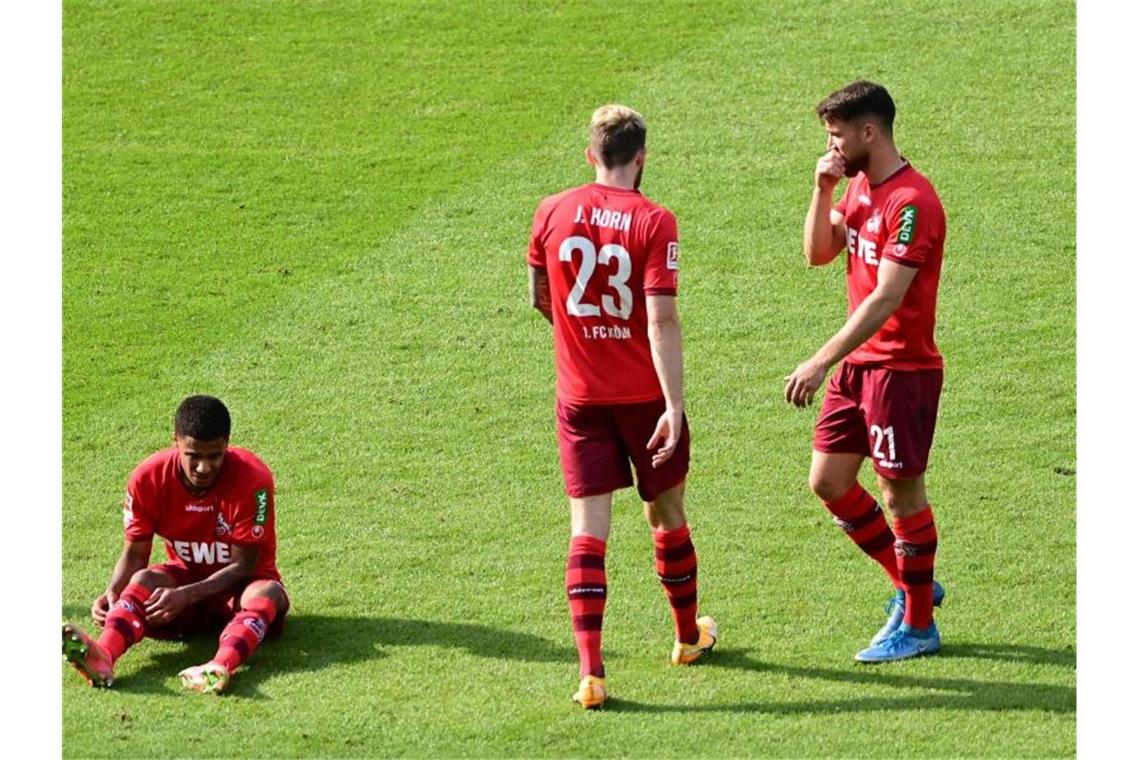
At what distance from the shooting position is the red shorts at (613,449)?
7031 mm

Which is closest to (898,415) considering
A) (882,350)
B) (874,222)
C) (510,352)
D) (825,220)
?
Answer: (882,350)

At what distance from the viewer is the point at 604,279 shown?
270 inches

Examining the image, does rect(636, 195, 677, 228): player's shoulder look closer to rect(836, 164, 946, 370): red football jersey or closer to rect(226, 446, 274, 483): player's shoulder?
rect(836, 164, 946, 370): red football jersey

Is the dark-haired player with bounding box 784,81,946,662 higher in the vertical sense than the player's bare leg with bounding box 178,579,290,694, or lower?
higher

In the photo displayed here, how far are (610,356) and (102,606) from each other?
2387 mm

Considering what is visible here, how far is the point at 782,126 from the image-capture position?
13797 mm

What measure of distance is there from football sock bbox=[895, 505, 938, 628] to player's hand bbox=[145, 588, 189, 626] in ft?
9.28

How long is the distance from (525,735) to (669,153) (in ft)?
24.4

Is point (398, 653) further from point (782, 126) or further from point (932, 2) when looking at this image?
point (932, 2)

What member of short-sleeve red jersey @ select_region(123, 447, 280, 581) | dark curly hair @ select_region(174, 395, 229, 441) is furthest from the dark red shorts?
dark curly hair @ select_region(174, 395, 229, 441)

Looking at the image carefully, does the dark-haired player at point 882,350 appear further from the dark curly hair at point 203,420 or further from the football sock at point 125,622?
the football sock at point 125,622

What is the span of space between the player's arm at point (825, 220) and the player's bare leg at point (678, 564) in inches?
44.8

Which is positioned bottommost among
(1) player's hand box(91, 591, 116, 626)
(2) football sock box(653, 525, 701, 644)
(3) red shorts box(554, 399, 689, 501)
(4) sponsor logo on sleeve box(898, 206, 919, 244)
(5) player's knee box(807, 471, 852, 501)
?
(1) player's hand box(91, 591, 116, 626)

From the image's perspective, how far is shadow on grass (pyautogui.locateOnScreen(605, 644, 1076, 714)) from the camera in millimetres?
6875
